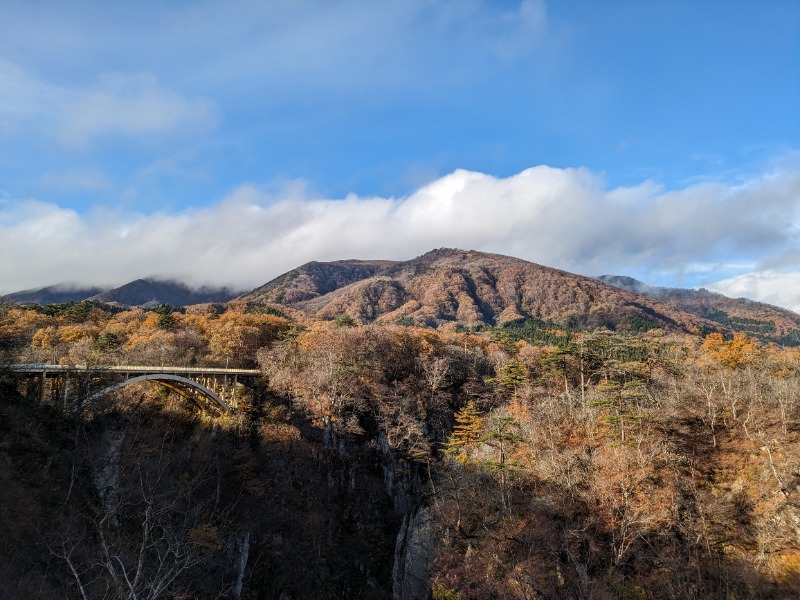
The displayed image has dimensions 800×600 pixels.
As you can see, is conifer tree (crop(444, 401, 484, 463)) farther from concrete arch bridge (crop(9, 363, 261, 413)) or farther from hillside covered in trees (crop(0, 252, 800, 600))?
concrete arch bridge (crop(9, 363, 261, 413))

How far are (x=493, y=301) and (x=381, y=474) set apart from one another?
13294cm

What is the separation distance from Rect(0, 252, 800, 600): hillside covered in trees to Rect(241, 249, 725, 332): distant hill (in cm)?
8122

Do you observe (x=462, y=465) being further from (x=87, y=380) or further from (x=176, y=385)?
(x=87, y=380)

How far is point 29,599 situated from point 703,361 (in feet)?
195

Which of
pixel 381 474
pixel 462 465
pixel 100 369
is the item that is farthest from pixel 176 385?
pixel 462 465

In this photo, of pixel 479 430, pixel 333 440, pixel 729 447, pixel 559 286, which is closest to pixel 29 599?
pixel 333 440

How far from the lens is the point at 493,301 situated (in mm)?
168000

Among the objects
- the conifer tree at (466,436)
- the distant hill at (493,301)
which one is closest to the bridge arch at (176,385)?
the conifer tree at (466,436)

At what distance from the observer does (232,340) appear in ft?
163

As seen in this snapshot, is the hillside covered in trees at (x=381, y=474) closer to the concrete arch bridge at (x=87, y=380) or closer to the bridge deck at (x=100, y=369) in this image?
the concrete arch bridge at (x=87, y=380)

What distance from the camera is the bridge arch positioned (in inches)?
1130

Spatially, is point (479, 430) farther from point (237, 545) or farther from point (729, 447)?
point (237, 545)

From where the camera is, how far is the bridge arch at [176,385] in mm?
28703

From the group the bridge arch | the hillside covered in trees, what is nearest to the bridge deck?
the bridge arch
